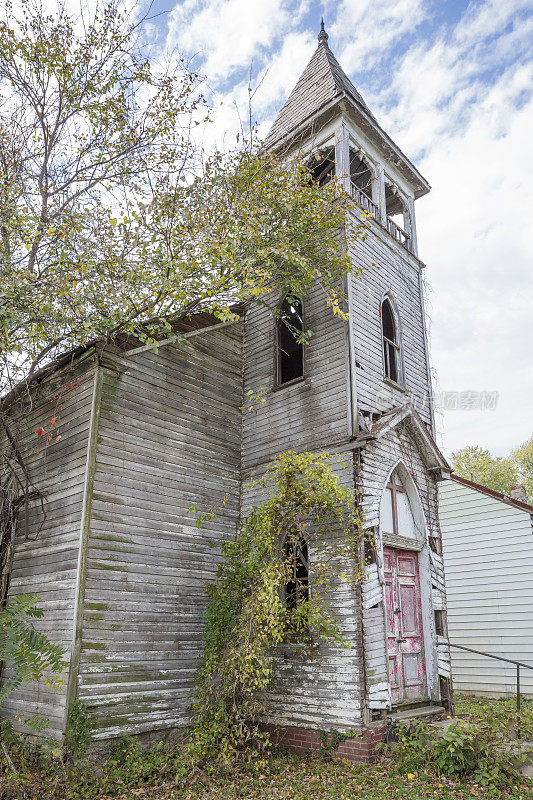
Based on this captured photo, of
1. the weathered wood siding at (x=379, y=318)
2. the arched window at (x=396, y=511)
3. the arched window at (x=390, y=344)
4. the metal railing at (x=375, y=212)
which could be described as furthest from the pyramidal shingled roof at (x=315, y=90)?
the arched window at (x=396, y=511)

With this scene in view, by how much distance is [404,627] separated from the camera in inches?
415

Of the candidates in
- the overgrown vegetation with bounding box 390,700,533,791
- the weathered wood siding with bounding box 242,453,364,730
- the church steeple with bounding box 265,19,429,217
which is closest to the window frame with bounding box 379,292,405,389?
the church steeple with bounding box 265,19,429,217

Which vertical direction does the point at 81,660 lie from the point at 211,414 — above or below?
below

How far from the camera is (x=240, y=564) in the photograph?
9656 millimetres

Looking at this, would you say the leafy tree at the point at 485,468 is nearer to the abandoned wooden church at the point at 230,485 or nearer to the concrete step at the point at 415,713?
the abandoned wooden church at the point at 230,485

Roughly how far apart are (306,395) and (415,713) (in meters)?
5.67

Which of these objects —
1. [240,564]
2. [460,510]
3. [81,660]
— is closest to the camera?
[81,660]

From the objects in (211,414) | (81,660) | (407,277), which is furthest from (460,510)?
(81,660)

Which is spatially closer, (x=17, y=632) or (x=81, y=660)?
(x=17, y=632)

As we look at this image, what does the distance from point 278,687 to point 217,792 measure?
7.72 ft

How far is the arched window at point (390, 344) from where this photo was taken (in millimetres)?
12215

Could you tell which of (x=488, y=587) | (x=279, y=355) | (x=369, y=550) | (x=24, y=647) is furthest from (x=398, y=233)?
(x=24, y=647)

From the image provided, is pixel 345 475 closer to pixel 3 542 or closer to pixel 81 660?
pixel 81 660

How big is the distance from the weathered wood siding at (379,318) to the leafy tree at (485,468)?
34195mm
